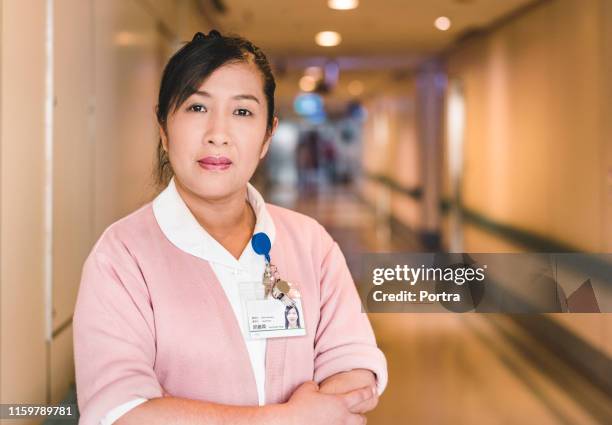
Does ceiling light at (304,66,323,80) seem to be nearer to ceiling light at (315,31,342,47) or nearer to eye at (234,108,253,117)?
ceiling light at (315,31,342,47)

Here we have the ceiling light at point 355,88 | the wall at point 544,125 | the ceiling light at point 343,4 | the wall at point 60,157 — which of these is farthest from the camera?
the ceiling light at point 355,88

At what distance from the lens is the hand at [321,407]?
1.43 metres

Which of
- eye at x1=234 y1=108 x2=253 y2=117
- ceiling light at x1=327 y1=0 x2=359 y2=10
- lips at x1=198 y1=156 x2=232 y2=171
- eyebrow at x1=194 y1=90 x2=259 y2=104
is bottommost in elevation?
lips at x1=198 y1=156 x2=232 y2=171

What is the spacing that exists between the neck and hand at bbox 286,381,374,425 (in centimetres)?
38

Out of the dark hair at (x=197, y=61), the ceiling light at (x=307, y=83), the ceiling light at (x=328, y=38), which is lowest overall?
Result: the dark hair at (x=197, y=61)

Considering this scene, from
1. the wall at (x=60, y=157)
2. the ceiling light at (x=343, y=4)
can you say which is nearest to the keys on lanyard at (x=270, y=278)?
the wall at (x=60, y=157)

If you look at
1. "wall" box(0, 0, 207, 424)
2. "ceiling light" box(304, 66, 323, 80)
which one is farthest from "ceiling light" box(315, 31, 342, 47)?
"wall" box(0, 0, 207, 424)

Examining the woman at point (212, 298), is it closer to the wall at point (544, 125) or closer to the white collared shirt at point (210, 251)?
the white collared shirt at point (210, 251)

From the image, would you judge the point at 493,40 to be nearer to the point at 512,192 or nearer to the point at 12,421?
the point at 512,192

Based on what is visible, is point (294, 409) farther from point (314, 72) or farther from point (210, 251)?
point (314, 72)

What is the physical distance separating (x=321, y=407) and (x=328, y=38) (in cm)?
688

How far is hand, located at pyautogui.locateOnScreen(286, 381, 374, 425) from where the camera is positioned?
1432 mm

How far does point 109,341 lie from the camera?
1368mm

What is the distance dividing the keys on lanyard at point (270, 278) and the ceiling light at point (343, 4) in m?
4.06
